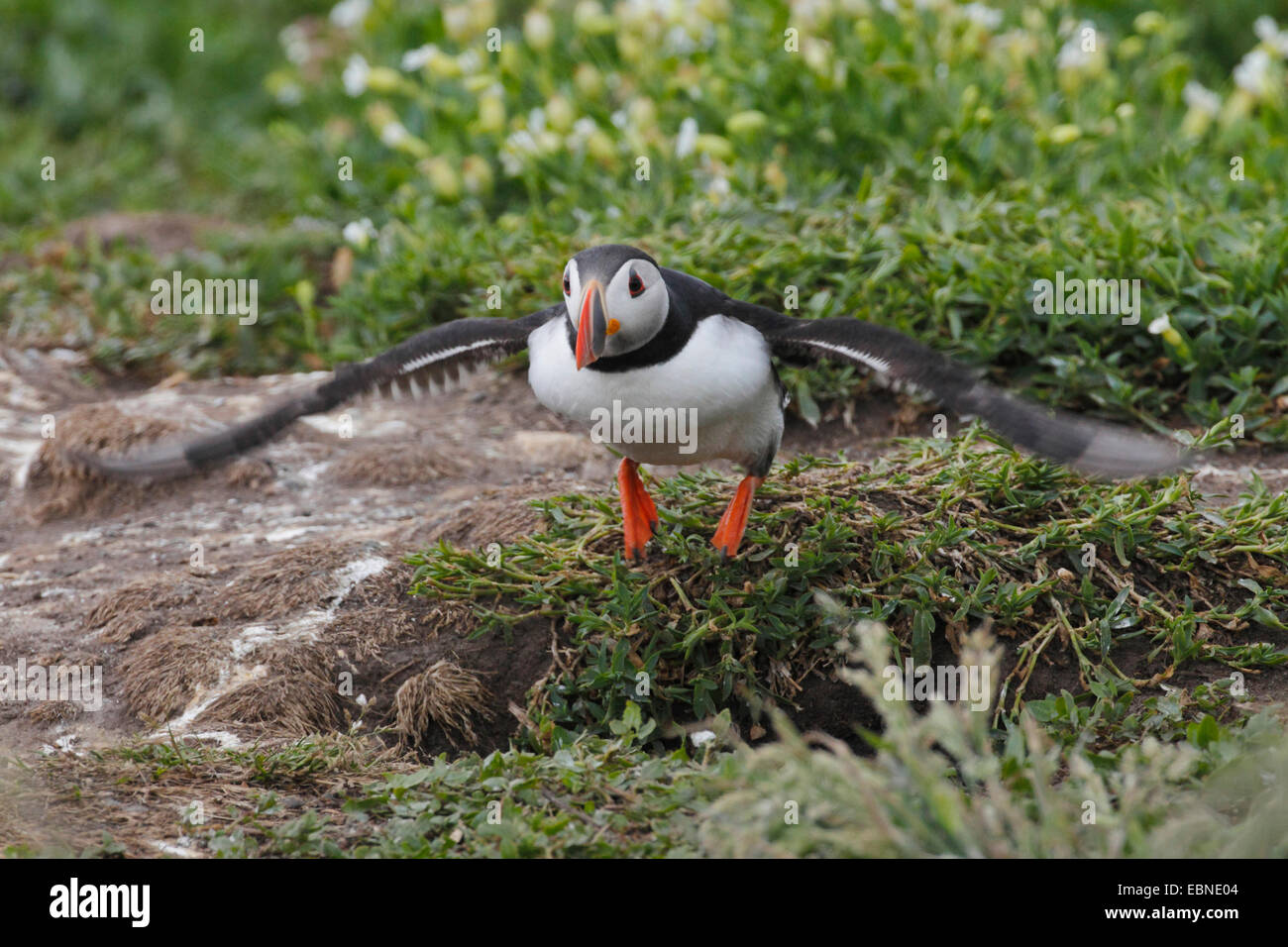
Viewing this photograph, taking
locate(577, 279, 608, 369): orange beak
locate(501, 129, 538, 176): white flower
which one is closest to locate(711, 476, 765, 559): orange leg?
locate(577, 279, 608, 369): orange beak

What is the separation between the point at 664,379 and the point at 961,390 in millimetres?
831

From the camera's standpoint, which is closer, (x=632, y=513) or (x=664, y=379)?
(x=664, y=379)

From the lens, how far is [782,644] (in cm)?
427

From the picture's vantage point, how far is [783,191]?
6629 millimetres

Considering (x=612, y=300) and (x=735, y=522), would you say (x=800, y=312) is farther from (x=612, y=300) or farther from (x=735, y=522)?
(x=612, y=300)

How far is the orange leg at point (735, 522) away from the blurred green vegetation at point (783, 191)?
1316mm

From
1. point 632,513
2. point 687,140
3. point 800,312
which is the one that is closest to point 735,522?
point 632,513

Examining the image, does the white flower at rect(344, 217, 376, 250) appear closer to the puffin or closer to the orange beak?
Answer: the puffin

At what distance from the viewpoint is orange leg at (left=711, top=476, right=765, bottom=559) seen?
14.4 ft

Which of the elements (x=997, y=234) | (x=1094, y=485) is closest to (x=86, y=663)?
(x=1094, y=485)

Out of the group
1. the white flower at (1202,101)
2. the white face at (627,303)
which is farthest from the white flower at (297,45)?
the white face at (627,303)

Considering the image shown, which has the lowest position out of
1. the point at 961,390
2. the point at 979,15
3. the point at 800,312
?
the point at 961,390

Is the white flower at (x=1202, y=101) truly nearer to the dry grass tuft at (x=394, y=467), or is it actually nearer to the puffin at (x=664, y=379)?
the puffin at (x=664, y=379)

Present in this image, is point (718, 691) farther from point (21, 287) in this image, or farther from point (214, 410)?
point (21, 287)
